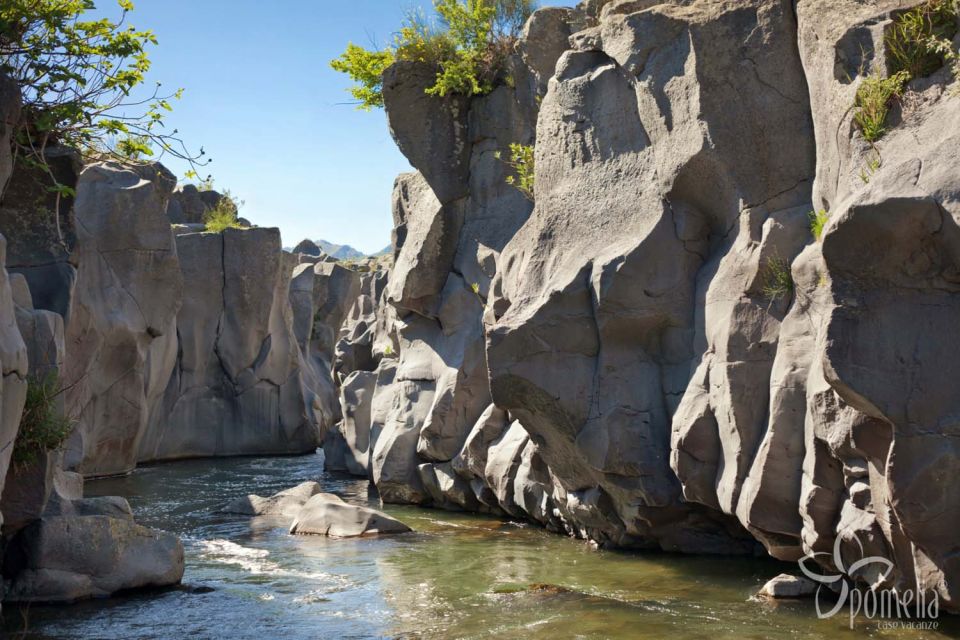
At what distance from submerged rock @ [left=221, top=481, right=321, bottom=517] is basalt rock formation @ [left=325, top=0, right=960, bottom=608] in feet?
5.83

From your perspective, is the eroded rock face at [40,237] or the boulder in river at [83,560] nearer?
the boulder in river at [83,560]

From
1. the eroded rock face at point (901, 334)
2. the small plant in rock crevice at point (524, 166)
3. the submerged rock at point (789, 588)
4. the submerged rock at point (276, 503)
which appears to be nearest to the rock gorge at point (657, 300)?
the eroded rock face at point (901, 334)

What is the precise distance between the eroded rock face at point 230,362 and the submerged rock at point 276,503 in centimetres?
765

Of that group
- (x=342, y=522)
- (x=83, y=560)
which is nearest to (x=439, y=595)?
(x=83, y=560)

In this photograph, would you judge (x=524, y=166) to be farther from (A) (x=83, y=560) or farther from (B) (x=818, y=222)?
(A) (x=83, y=560)

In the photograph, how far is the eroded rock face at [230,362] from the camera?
22.8 metres

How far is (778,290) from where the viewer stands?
29.5 feet

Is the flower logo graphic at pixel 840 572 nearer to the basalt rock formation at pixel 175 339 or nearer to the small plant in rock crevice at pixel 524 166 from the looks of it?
the small plant in rock crevice at pixel 524 166

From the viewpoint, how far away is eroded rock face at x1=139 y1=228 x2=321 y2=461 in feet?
74.6

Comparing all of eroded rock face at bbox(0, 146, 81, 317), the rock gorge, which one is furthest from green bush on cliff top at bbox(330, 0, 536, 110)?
eroded rock face at bbox(0, 146, 81, 317)

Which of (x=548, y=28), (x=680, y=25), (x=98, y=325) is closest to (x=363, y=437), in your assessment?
(x=98, y=325)

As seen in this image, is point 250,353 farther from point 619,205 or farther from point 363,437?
point 619,205

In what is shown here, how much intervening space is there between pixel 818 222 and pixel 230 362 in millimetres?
17137

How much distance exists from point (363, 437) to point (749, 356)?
11.0m
